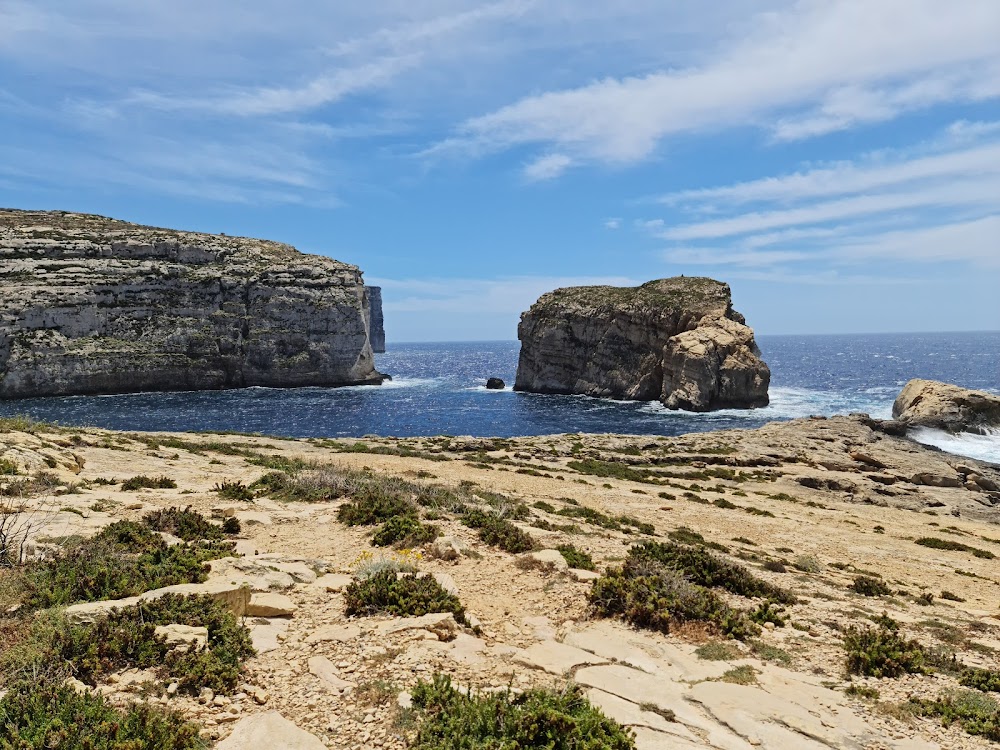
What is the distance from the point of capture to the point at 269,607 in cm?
870

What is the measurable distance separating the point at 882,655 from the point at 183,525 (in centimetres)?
1354

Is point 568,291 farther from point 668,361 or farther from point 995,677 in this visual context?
point 995,677

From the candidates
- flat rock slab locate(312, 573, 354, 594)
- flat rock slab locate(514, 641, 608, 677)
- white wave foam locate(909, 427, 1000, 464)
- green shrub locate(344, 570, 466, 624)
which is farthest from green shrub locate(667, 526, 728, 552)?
white wave foam locate(909, 427, 1000, 464)

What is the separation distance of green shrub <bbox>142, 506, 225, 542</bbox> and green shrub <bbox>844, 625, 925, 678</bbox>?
39.9 ft

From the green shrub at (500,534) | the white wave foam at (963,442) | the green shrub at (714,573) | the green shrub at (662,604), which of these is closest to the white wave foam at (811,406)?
the white wave foam at (963,442)

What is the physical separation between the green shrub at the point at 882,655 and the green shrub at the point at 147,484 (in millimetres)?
18449

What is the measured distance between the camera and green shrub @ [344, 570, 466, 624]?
29.3ft

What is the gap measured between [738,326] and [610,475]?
212 feet

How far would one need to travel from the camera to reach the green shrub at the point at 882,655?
833 centimetres

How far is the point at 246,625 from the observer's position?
26.5 ft

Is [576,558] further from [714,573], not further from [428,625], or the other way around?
[428,625]

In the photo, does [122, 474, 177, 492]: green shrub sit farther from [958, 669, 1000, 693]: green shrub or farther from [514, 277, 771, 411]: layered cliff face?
[514, 277, 771, 411]: layered cliff face

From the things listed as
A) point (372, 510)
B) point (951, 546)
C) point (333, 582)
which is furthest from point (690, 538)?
point (951, 546)

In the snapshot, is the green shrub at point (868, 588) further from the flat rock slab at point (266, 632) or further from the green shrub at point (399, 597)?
the flat rock slab at point (266, 632)
